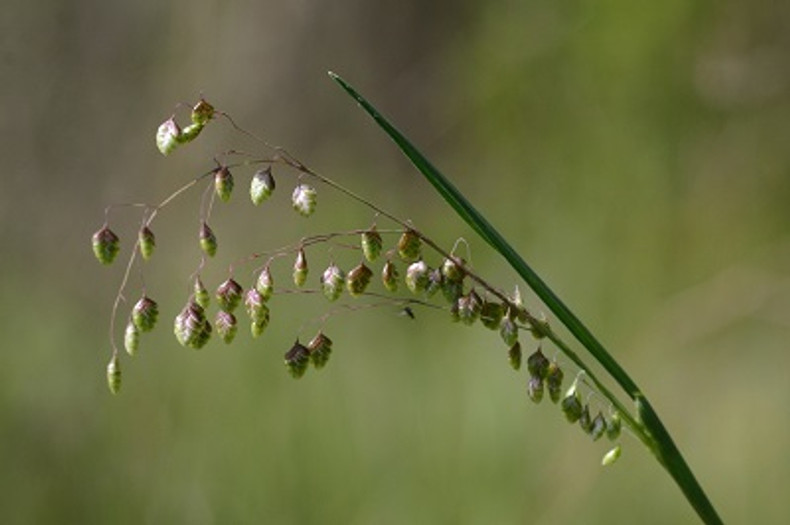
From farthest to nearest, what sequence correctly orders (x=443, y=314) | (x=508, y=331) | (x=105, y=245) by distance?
1. (x=443, y=314)
2. (x=105, y=245)
3. (x=508, y=331)

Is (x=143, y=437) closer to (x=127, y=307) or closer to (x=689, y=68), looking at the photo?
(x=127, y=307)

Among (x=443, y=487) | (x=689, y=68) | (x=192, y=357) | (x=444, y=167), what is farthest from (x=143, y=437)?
(x=444, y=167)

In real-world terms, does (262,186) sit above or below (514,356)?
above

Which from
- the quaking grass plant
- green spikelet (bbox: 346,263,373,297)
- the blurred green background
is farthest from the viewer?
the blurred green background

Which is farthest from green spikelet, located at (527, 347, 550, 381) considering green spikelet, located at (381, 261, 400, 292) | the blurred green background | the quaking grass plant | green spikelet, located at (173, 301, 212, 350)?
the blurred green background

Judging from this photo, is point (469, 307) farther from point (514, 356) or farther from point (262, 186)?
point (262, 186)

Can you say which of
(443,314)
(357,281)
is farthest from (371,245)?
(443,314)

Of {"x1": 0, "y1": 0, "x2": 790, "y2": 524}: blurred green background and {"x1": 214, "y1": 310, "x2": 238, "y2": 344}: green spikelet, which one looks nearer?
{"x1": 214, "y1": 310, "x2": 238, "y2": 344}: green spikelet

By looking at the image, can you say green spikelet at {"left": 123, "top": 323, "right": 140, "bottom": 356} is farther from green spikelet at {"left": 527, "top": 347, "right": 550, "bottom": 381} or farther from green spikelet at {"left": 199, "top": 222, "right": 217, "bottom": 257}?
green spikelet at {"left": 527, "top": 347, "right": 550, "bottom": 381}
